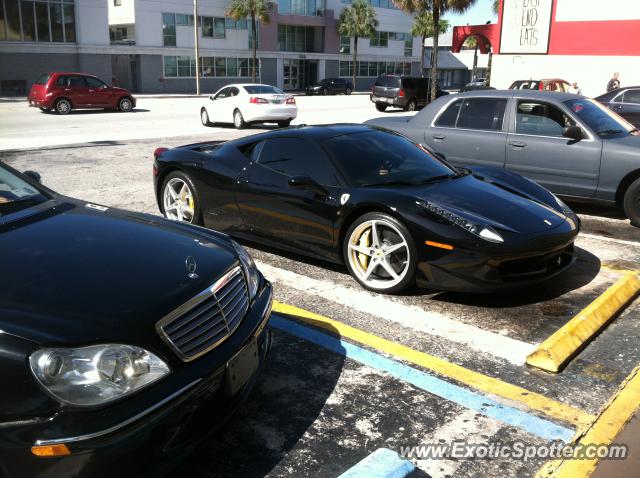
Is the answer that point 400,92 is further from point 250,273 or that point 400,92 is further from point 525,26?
point 250,273

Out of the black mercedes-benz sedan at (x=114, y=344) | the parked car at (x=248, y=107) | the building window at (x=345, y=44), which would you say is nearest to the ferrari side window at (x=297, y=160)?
the black mercedes-benz sedan at (x=114, y=344)

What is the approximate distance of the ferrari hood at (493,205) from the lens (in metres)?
4.58

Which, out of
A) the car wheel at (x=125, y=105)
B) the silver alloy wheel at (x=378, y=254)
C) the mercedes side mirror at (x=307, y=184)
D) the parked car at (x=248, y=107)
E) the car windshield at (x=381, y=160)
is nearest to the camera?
the silver alloy wheel at (x=378, y=254)

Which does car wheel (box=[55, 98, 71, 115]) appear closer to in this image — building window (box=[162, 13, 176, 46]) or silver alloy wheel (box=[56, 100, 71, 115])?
silver alloy wheel (box=[56, 100, 71, 115])

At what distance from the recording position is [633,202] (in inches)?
273

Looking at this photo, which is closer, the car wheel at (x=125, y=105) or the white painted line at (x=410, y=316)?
the white painted line at (x=410, y=316)

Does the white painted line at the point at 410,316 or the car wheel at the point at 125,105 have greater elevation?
the car wheel at the point at 125,105

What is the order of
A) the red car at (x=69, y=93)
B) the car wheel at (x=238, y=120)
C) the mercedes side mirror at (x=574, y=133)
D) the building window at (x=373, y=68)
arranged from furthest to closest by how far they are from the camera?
the building window at (x=373, y=68)
the red car at (x=69, y=93)
the car wheel at (x=238, y=120)
the mercedes side mirror at (x=574, y=133)

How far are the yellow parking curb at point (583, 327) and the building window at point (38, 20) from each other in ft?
135

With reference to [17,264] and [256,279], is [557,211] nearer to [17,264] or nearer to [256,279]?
[256,279]

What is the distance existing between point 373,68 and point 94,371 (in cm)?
6375

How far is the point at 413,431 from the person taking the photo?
10.0ft

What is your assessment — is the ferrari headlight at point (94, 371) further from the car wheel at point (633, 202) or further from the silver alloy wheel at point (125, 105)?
the silver alloy wheel at point (125, 105)

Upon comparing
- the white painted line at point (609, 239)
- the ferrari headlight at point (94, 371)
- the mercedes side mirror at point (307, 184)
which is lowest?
the white painted line at point (609, 239)
